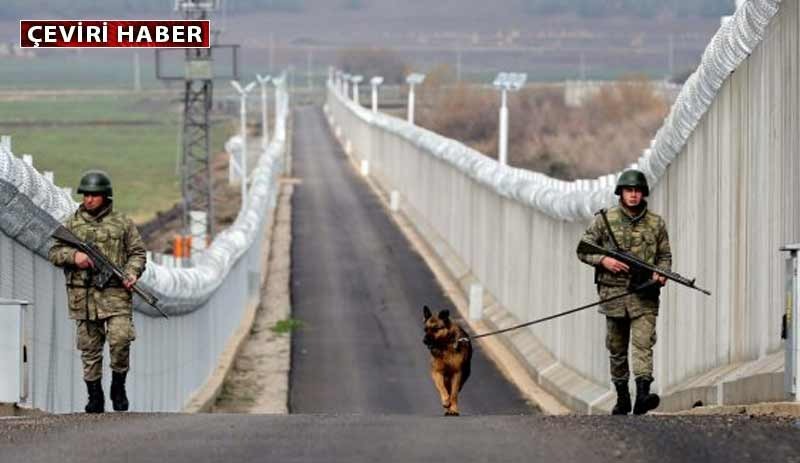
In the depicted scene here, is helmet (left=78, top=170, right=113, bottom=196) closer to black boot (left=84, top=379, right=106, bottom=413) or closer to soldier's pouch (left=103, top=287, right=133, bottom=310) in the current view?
soldier's pouch (left=103, top=287, right=133, bottom=310)

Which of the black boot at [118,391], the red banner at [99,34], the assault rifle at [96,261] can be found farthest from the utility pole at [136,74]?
the assault rifle at [96,261]

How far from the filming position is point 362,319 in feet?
155

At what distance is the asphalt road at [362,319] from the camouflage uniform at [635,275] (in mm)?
14624

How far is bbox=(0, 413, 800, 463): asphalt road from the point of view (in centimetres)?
1228

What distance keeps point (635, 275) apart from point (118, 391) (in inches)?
167

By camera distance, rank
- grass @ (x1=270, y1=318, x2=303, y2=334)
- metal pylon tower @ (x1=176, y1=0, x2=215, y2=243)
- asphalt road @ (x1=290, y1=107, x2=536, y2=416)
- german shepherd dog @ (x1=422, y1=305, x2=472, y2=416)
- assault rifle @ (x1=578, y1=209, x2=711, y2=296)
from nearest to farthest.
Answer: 1. assault rifle @ (x1=578, y1=209, x2=711, y2=296)
2. german shepherd dog @ (x1=422, y1=305, x2=472, y2=416)
3. asphalt road @ (x1=290, y1=107, x2=536, y2=416)
4. grass @ (x1=270, y1=318, x2=303, y2=334)
5. metal pylon tower @ (x1=176, y1=0, x2=215, y2=243)

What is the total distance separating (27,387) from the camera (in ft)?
53.3

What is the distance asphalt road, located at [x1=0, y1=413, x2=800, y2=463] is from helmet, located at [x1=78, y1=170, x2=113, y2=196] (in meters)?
2.07

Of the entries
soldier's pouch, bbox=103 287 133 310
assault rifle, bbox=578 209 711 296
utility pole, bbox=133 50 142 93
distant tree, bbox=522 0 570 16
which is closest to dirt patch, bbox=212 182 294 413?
utility pole, bbox=133 50 142 93

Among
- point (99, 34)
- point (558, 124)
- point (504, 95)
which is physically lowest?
point (558, 124)

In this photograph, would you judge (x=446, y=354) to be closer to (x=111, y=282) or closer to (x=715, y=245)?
(x=111, y=282)

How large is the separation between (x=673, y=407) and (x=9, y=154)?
8.36 meters

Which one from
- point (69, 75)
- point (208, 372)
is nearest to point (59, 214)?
point (208, 372)

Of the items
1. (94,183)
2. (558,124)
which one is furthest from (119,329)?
(558,124)
